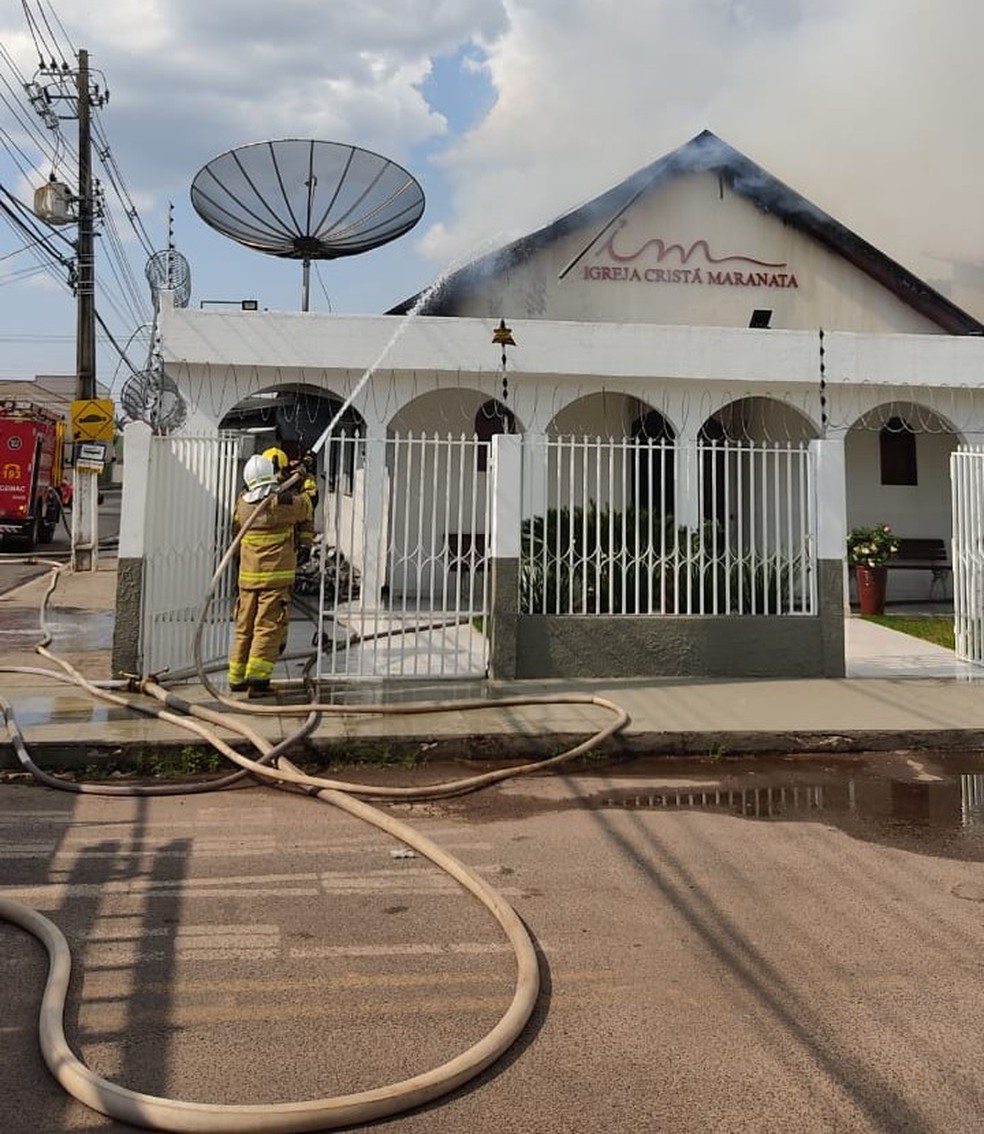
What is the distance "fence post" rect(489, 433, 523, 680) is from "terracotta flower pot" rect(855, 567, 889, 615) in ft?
20.7

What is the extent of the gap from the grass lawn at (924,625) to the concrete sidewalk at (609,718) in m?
1.86

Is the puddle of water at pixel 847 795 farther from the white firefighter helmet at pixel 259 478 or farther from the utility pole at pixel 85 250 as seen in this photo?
the utility pole at pixel 85 250

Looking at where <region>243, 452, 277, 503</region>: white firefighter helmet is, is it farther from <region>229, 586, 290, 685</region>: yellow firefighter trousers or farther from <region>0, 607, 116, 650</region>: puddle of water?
<region>0, 607, 116, 650</region>: puddle of water

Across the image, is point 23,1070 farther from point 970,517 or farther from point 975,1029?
point 970,517

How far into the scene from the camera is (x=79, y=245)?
1839cm

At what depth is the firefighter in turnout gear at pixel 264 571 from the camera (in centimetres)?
686

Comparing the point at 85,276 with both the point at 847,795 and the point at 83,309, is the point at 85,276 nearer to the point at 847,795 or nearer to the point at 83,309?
the point at 83,309

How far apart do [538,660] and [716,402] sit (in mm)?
6934

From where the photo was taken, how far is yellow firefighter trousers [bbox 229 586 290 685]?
6867 millimetres

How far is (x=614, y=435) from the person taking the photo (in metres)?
15.0

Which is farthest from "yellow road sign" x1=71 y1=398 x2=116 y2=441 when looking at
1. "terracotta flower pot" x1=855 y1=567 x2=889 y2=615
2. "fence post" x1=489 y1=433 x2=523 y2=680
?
"terracotta flower pot" x1=855 y1=567 x2=889 y2=615

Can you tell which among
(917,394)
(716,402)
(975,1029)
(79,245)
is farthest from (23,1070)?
(79,245)

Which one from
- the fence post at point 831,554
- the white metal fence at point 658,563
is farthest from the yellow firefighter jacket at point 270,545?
the fence post at point 831,554

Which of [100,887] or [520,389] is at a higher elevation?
[520,389]
